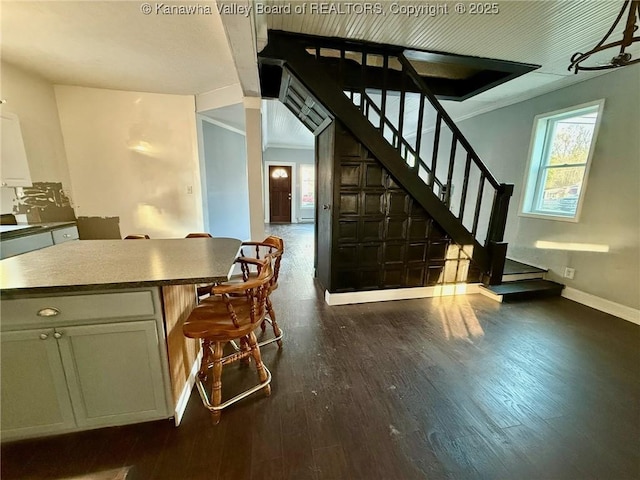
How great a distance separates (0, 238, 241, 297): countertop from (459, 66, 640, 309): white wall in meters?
3.79

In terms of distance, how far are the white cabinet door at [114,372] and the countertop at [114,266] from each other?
8.6 inches

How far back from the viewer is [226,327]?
137 centimetres

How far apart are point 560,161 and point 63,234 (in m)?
5.87

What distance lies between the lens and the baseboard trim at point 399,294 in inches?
113

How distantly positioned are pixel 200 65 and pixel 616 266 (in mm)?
4723

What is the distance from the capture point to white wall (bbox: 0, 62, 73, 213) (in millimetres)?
2467

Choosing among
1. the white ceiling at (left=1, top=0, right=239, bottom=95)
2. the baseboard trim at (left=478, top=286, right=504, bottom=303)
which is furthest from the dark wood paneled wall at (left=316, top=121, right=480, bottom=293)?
the white ceiling at (left=1, top=0, right=239, bottom=95)

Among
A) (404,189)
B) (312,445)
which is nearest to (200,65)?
(404,189)

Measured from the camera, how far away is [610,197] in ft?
8.91

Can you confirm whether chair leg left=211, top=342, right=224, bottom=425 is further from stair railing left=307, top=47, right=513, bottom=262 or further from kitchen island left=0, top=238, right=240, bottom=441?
stair railing left=307, top=47, right=513, bottom=262

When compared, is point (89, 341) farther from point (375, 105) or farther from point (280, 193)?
point (280, 193)

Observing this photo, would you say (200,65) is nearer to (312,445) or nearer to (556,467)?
(312,445)

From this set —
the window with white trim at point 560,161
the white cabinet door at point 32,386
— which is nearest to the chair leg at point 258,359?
the white cabinet door at point 32,386

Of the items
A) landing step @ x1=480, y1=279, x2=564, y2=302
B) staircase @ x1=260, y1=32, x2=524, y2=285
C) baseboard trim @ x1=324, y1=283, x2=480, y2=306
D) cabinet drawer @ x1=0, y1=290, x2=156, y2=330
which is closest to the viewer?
cabinet drawer @ x1=0, y1=290, x2=156, y2=330
